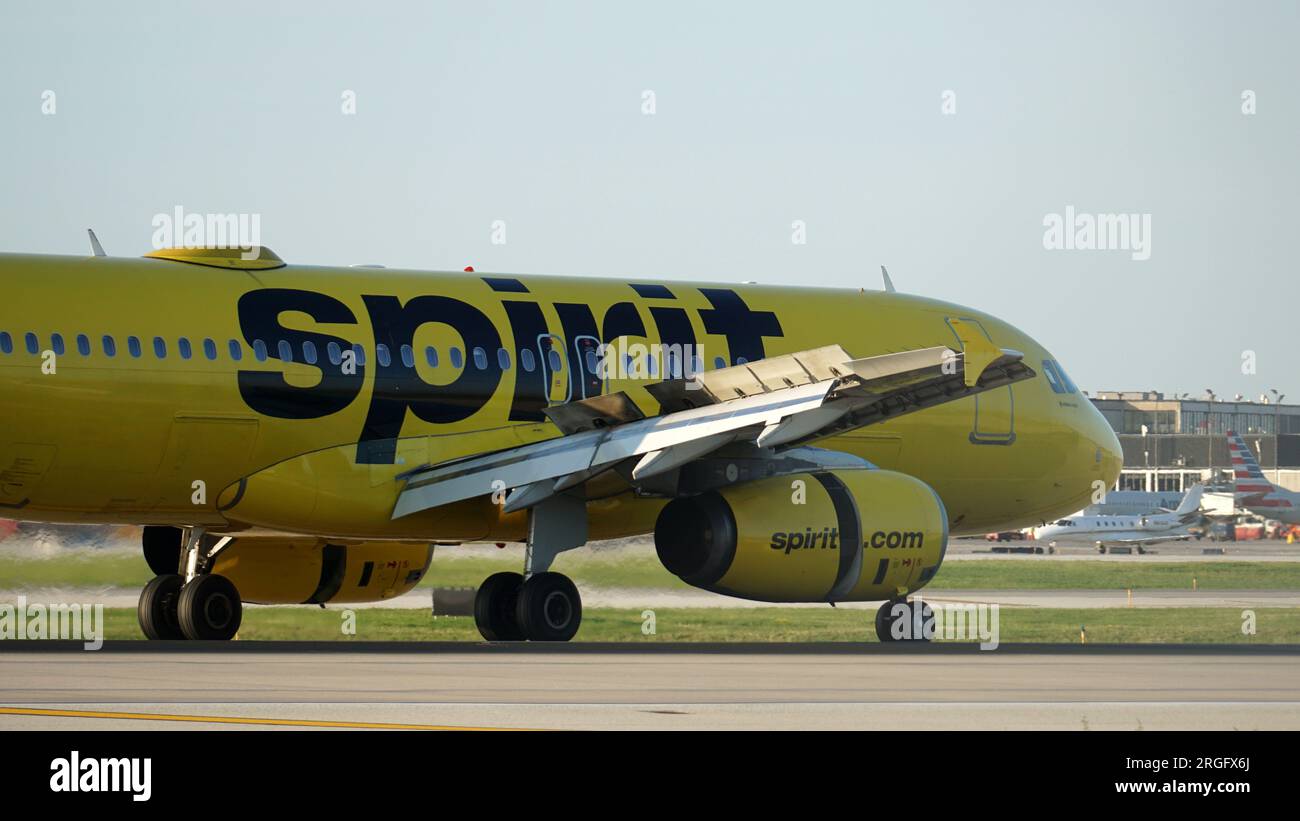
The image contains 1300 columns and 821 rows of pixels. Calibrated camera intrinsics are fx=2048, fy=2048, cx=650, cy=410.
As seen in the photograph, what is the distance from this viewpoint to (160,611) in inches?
976

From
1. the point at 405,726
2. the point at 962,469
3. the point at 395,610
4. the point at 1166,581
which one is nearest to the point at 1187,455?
the point at 1166,581

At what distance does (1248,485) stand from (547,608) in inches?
3393

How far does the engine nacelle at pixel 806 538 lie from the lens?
21.5 m

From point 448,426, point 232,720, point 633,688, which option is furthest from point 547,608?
point 232,720

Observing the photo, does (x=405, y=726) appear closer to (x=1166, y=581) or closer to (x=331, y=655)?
(x=331, y=655)

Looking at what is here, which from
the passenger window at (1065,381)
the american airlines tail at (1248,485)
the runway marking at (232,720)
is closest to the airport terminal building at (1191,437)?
the american airlines tail at (1248,485)

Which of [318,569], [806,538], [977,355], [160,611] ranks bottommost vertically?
[160,611]

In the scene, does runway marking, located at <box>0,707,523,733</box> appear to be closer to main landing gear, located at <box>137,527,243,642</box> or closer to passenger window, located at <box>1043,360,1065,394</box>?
main landing gear, located at <box>137,527,243,642</box>

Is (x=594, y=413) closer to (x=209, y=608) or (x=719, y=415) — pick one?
(x=719, y=415)

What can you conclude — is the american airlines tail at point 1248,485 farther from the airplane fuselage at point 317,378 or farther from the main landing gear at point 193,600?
the main landing gear at point 193,600

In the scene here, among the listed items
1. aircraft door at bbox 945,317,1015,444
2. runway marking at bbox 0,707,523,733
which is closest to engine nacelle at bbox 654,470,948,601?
aircraft door at bbox 945,317,1015,444

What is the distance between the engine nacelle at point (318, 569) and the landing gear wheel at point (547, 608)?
4046 mm

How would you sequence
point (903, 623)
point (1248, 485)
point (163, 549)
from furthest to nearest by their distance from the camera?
point (1248, 485), point (163, 549), point (903, 623)

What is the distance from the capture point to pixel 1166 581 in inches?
2355
